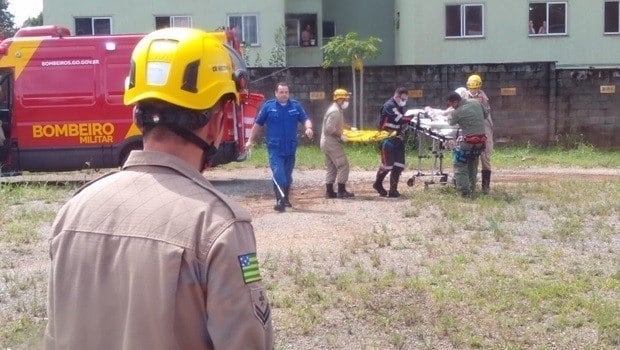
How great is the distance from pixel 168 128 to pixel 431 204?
10784mm

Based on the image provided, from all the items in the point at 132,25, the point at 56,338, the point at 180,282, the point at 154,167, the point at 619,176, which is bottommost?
the point at 619,176

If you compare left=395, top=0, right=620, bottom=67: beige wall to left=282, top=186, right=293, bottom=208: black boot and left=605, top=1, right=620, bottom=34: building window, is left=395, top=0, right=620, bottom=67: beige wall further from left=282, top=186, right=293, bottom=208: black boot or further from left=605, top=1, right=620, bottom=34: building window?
left=282, top=186, right=293, bottom=208: black boot

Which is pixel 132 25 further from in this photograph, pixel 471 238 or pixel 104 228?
pixel 104 228

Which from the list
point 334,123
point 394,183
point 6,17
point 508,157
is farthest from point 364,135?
point 6,17

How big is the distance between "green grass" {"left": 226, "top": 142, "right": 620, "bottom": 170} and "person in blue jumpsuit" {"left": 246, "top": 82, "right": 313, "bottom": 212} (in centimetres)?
630

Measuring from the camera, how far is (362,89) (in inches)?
891

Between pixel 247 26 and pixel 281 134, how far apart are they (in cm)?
1869

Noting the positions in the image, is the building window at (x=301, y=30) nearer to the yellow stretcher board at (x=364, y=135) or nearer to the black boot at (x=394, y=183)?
the yellow stretcher board at (x=364, y=135)

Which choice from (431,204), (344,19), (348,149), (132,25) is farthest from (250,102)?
(344,19)

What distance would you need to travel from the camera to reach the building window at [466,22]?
98.6 ft

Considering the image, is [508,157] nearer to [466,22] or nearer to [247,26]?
[466,22]

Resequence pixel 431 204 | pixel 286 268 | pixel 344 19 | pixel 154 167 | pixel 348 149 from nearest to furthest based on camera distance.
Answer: pixel 154 167
pixel 286 268
pixel 431 204
pixel 348 149
pixel 344 19

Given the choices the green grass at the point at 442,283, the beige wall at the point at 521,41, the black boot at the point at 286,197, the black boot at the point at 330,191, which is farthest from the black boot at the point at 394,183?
the beige wall at the point at 521,41

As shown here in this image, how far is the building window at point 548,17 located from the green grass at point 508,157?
836 cm
